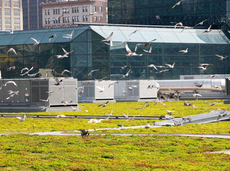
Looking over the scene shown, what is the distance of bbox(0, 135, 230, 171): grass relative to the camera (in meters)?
22.7

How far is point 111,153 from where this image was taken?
2645cm

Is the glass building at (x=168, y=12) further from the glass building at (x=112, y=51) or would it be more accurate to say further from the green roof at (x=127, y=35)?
the glass building at (x=112, y=51)

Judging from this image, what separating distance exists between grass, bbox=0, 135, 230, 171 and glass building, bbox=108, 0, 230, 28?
96.5 meters

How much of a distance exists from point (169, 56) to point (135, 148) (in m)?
82.7

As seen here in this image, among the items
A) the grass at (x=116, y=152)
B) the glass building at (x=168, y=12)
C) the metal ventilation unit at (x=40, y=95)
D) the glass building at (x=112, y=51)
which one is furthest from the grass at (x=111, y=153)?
the glass building at (x=168, y=12)

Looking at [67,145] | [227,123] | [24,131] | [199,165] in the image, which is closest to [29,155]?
[67,145]

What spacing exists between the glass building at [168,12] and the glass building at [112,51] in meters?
11.1

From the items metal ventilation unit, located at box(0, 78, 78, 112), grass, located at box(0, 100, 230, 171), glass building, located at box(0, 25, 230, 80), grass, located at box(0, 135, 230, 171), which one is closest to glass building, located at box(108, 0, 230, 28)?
glass building, located at box(0, 25, 230, 80)

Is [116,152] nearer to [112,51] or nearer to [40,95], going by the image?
[40,95]

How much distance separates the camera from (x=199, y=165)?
2255 centimetres

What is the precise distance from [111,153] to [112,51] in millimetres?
78536

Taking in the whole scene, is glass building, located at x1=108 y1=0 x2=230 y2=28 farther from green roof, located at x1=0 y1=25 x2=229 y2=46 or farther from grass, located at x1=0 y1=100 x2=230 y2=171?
grass, located at x1=0 y1=100 x2=230 y2=171

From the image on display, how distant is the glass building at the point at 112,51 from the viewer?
341ft

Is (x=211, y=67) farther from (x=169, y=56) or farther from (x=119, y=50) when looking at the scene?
(x=119, y=50)
